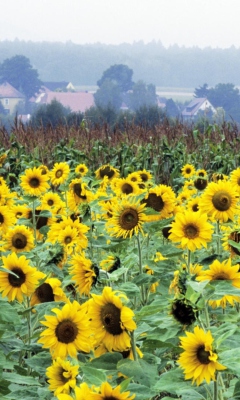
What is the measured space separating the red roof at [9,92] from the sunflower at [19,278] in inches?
4671

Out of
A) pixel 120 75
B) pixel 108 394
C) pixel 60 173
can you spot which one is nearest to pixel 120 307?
pixel 108 394

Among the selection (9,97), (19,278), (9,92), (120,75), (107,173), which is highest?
(19,278)

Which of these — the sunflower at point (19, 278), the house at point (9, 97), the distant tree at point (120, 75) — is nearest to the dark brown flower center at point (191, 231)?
the sunflower at point (19, 278)

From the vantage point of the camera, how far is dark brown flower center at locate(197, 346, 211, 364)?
5.26 feet

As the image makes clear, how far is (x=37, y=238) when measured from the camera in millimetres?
4320

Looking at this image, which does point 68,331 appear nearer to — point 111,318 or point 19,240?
point 111,318

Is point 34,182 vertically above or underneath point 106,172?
above

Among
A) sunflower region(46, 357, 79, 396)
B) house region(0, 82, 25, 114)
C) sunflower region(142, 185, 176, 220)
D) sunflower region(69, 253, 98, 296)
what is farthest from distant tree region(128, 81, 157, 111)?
sunflower region(46, 357, 79, 396)

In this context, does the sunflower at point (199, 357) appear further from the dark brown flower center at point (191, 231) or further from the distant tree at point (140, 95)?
the distant tree at point (140, 95)

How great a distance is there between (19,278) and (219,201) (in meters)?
1.14

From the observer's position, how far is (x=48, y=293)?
2.50 metres

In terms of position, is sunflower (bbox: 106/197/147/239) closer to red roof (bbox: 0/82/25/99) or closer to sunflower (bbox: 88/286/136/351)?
sunflower (bbox: 88/286/136/351)

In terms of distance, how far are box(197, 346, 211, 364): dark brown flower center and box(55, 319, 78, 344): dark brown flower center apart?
0.41 meters

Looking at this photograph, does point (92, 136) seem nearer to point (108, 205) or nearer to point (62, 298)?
point (108, 205)
